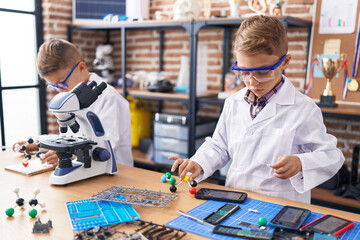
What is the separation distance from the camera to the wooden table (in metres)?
1.08

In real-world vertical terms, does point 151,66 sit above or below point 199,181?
above

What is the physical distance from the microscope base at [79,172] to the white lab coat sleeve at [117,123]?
1.15ft

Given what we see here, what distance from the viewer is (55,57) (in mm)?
1879

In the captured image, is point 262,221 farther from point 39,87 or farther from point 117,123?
point 39,87

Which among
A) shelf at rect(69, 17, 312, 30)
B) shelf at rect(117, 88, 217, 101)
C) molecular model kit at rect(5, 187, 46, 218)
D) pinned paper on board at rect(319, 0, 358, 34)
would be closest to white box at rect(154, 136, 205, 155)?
shelf at rect(117, 88, 217, 101)

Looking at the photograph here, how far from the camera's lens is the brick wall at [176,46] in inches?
114

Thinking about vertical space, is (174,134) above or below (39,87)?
below

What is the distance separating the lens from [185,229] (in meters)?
1.07

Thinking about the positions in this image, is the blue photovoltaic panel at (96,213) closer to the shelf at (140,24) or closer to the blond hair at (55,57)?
the blond hair at (55,57)

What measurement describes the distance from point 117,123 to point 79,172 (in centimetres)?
59

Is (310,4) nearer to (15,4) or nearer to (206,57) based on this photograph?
(206,57)

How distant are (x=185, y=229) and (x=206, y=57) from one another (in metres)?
2.56

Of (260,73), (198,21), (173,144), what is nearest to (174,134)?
(173,144)

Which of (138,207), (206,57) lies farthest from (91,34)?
(138,207)
